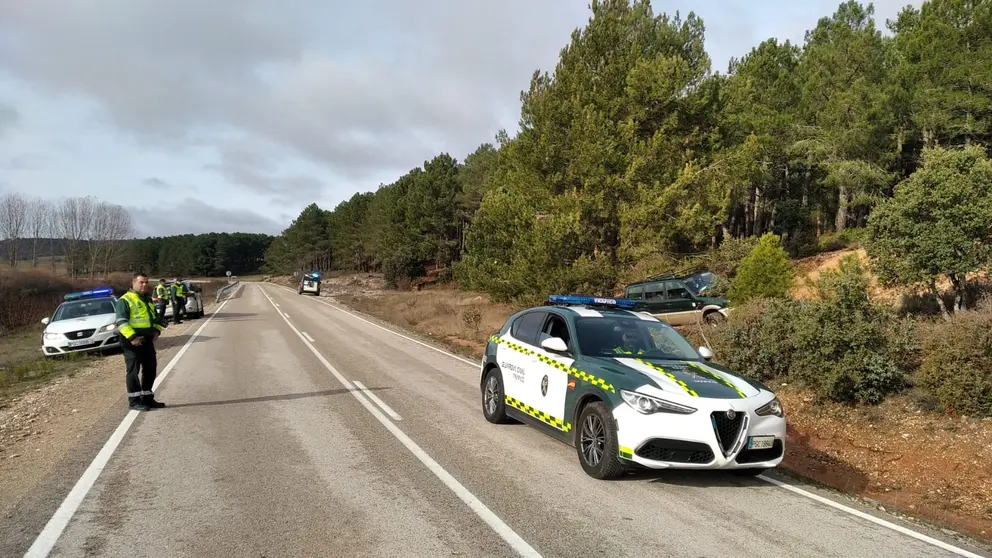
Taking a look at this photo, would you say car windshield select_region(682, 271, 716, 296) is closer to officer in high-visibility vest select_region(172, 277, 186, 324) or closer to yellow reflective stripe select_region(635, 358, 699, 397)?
yellow reflective stripe select_region(635, 358, 699, 397)

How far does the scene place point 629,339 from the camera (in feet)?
23.3

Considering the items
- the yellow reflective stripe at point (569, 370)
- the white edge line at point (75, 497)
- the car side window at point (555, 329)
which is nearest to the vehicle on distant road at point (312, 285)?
the white edge line at point (75, 497)

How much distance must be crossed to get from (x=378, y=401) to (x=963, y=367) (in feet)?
26.4

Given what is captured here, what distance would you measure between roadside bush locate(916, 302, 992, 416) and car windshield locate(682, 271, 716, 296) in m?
9.65

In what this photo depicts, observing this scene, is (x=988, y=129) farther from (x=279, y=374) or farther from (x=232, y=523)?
(x=232, y=523)

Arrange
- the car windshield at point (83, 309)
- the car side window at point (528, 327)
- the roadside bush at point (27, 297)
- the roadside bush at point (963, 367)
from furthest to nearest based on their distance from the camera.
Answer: the roadside bush at point (27, 297) → the car windshield at point (83, 309) → the roadside bush at point (963, 367) → the car side window at point (528, 327)

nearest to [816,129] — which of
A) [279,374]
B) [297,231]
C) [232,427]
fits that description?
[279,374]

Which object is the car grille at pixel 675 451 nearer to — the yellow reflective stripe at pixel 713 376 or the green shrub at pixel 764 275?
the yellow reflective stripe at pixel 713 376

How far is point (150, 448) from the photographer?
675cm

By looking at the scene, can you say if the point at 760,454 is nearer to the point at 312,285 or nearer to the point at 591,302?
the point at 591,302

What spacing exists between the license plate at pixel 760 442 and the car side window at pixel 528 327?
2829mm

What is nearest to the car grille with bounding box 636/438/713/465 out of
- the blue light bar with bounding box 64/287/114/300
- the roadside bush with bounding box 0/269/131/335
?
the blue light bar with bounding box 64/287/114/300

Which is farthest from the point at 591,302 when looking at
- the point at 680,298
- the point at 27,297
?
the point at 27,297

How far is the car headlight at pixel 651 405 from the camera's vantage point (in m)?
5.46
